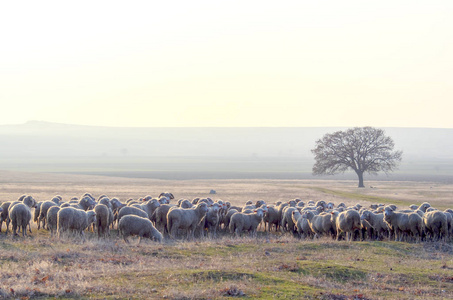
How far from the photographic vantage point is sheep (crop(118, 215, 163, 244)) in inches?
845

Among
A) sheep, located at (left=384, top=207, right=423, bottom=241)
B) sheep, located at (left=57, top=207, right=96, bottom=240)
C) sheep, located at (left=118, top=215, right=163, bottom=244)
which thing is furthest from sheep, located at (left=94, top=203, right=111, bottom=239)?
sheep, located at (left=384, top=207, right=423, bottom=241)

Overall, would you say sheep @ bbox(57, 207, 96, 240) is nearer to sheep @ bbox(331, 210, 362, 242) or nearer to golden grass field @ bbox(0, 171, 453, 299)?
golden grass field @ bbox(0, 171, 453, 299)

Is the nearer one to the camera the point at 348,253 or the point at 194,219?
the point at 348,253

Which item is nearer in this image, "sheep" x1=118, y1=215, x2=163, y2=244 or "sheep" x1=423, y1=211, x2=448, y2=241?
"sheep" x1=118, y1=215, x2=163, y2=244

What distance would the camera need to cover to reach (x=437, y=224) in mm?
24016

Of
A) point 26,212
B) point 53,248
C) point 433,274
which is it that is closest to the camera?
point 433,274

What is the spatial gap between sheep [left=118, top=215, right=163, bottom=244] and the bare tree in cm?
5532

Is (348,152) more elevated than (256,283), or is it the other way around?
(348,152)

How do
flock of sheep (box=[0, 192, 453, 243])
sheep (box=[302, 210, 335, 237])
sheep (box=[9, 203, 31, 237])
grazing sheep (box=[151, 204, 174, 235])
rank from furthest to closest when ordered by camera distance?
1. grazing sheep (box=[151, 204, 174, 235])
2. sheep (box=[302, 210, 335, 237])
3. sheep (box=[9, 203, 31, 237])
4. flock of sheep (box=[0, 192, 453, 243])

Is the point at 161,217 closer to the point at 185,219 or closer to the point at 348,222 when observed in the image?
the point at 185,219

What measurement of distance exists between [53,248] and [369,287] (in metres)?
10.9

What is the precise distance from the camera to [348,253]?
19.5m

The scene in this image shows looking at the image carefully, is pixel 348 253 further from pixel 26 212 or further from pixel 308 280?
pixel 26 212

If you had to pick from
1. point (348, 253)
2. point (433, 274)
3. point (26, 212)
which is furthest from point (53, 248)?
point (433, 274)
